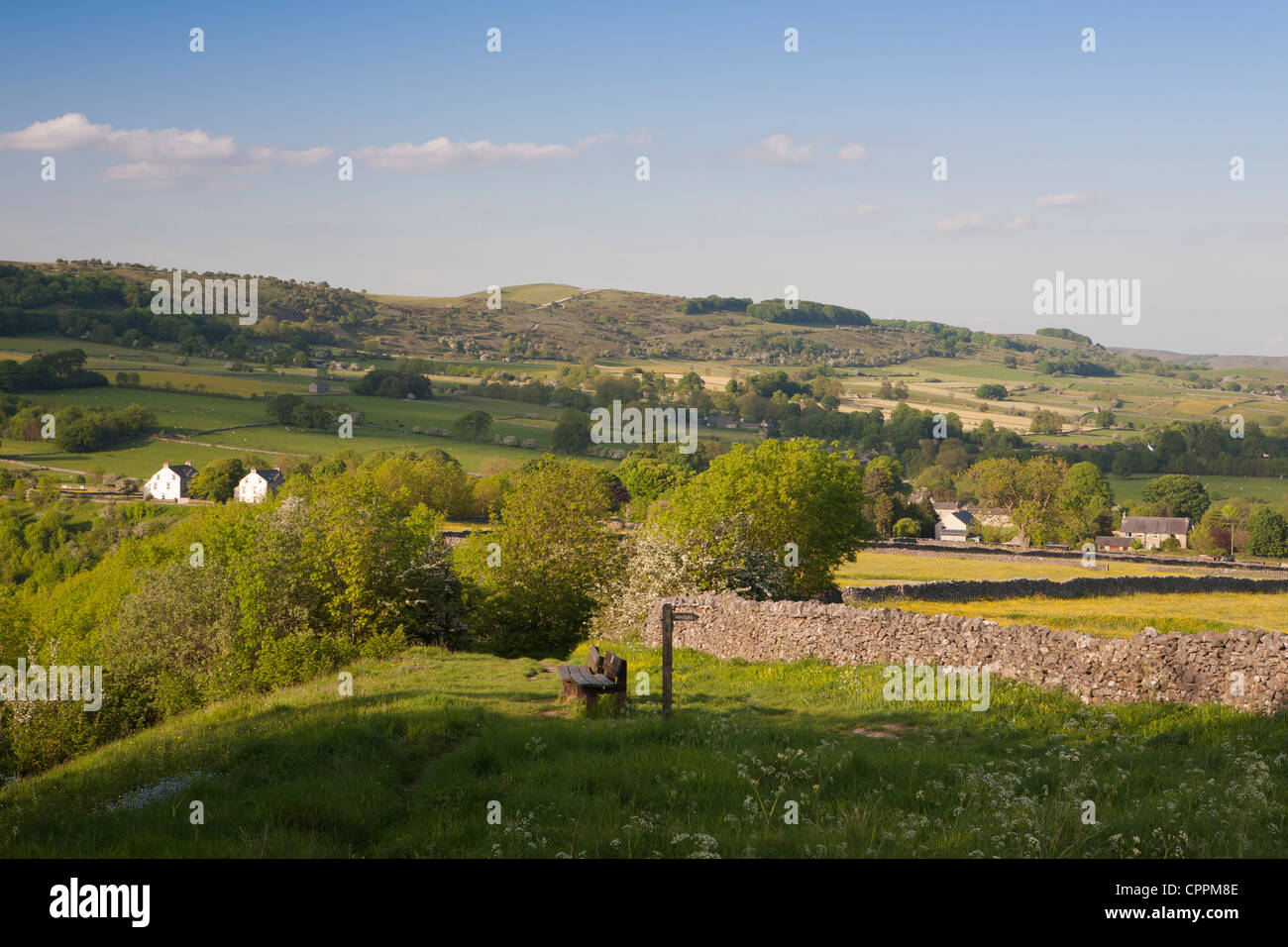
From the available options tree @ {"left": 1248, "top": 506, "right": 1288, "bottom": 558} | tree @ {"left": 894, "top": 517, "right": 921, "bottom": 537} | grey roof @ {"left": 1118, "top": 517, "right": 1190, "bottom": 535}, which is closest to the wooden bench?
tree @ {"left": 894, "top": 517, "right": 921, "bottom": 537}

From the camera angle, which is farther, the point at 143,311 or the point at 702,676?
the point at 143,311

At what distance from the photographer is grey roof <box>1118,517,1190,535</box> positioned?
115100 mm

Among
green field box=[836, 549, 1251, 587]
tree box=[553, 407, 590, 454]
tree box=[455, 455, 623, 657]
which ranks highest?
tree box=[553, 407, 590, 454]

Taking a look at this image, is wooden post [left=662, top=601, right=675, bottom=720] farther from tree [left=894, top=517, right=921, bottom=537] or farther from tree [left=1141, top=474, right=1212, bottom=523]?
tree [left=1141, top=474, right=1212, bottom=523]

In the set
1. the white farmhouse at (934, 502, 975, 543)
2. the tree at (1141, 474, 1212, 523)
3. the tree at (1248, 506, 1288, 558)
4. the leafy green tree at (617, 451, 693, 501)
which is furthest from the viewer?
the tree at (1141, 474, 1212, 523)

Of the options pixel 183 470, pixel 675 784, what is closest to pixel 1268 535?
pixel 675 784

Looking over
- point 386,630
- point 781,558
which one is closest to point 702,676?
point 386,630

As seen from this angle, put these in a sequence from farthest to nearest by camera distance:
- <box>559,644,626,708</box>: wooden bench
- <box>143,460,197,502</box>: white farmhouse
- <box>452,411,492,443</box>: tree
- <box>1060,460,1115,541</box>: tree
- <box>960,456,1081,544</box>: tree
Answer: <box>452,411,492,443</box>: tree
<box>1060,460,1115,541</box>: tree
<box>960,456,1081,544</box>: tree
<box>143,460,197,502</box>: white farmhouse
<box>559,644,626,708</box>: wooden bench

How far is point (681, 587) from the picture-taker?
31594mm

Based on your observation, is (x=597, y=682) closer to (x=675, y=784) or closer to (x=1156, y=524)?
(x=675, y=784)

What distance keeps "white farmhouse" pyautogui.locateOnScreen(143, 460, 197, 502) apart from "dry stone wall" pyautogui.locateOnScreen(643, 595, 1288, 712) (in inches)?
3552

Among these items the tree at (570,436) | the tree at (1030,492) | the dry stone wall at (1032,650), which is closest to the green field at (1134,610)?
the dry stone wall at (1032,650)
